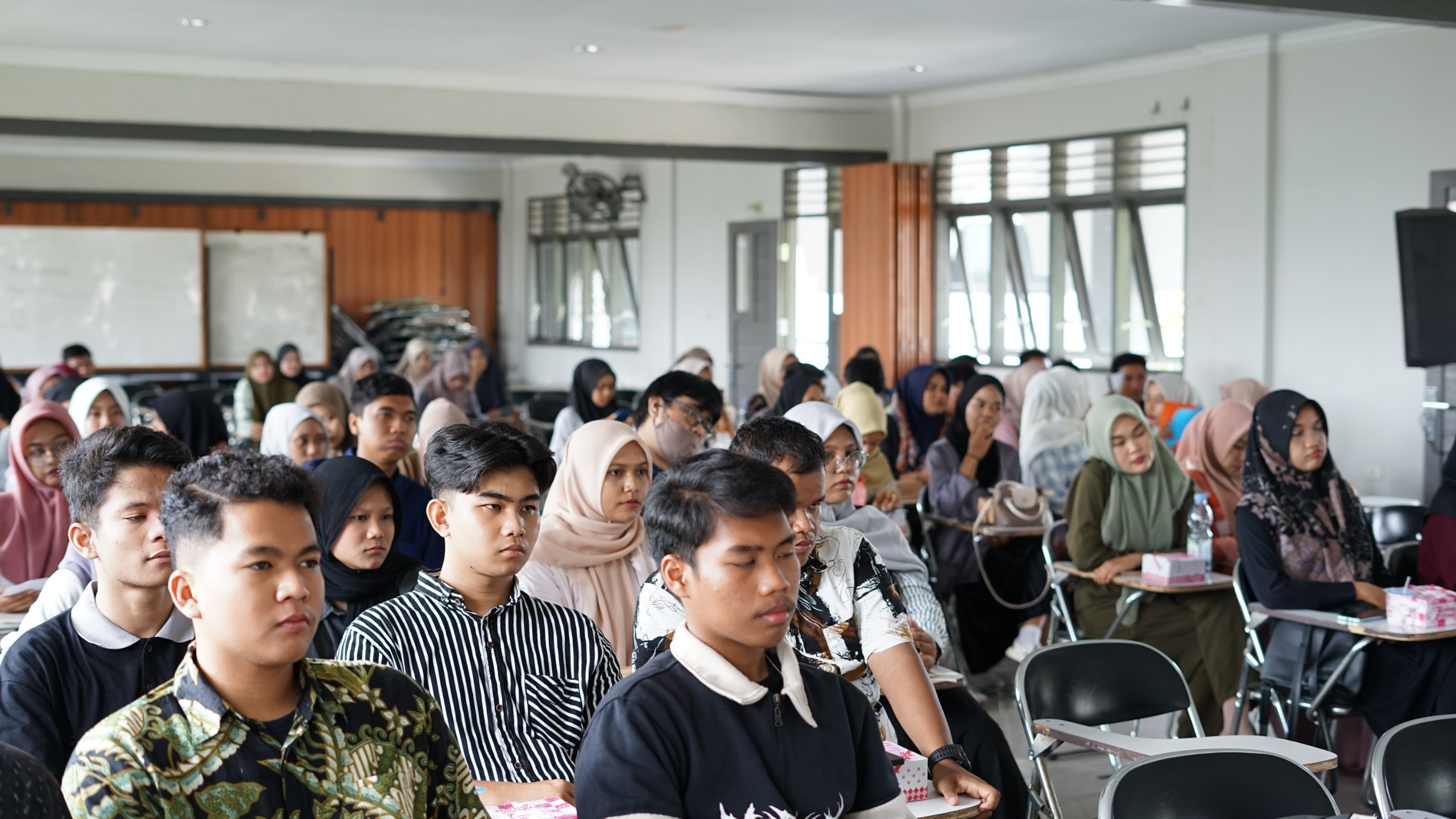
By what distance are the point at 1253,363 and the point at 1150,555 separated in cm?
475

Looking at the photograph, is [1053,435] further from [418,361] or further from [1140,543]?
[418,361]

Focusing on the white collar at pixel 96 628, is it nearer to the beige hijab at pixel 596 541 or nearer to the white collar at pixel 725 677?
the white collar at pixel 725 677

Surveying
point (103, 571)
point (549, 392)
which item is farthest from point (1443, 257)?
point (549, 392)

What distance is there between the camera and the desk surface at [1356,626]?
4.06 m

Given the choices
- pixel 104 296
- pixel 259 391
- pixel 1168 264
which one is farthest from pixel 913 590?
pixel 104 296

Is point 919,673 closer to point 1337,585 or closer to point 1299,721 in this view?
point 1337,585

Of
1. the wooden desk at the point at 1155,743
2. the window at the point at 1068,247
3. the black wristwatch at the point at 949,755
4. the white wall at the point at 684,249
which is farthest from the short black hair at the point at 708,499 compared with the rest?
the white wall at the point at 684,249

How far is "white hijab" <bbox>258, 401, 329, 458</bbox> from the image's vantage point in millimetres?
5520

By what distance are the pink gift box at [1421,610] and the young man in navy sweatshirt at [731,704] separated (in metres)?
2.80

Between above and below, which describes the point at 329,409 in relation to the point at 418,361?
below

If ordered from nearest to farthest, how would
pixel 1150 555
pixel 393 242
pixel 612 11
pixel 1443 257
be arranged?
pixel 1150 555 < pixel 1443 257 < pixel 612 11 < pixel 393 242

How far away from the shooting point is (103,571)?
90.9 inches

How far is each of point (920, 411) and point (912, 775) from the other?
20.1 feet

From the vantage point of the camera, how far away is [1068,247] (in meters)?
10.8
